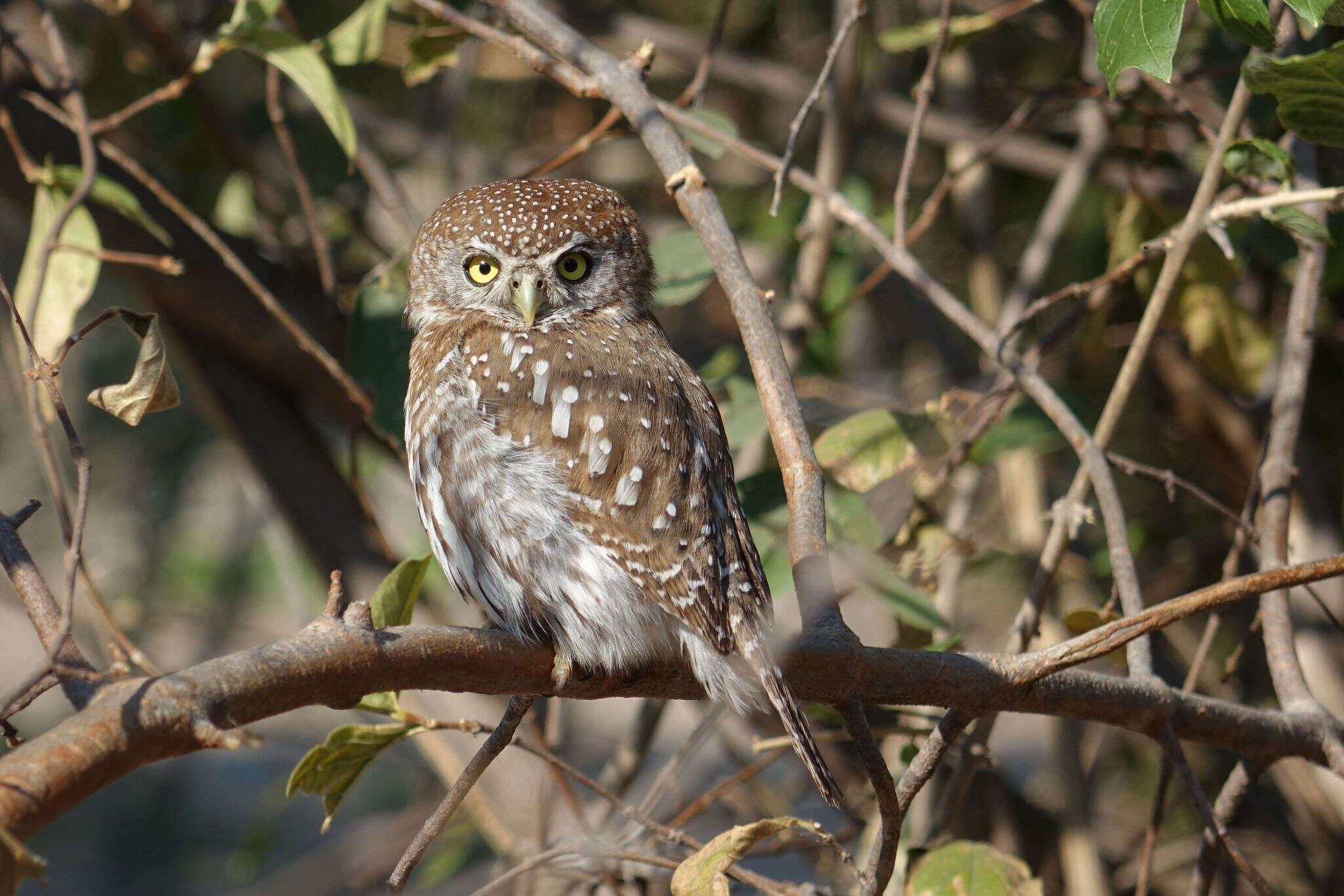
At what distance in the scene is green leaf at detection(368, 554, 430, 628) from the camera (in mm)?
1899

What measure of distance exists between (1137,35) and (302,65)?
64.2 inches

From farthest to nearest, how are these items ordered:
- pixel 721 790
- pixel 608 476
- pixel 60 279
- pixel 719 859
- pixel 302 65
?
pixel 721 790
pixel 60 279
pixel 302 65
pixel 608 476
pixel 719 859

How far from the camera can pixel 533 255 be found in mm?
2510

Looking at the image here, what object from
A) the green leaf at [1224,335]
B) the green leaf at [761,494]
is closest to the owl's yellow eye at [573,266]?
the green leaf at [761,494]

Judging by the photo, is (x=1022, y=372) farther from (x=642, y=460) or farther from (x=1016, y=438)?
(x=642, y=460)

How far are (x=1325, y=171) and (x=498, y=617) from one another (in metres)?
2.45

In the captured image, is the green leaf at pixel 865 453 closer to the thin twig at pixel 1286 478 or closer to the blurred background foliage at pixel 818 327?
the blurred background foliage at pixel 818 327

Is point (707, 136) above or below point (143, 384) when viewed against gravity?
above

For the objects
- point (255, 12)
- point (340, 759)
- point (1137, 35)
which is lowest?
point (340, 759)

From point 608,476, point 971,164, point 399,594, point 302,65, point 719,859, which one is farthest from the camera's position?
point 971,164

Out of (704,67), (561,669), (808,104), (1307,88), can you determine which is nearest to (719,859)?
(561,669)

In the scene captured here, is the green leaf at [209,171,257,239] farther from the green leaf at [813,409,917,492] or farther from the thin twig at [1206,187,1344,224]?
the thin twig at [1206,187,1344,224]

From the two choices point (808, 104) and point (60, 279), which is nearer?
point (808, 104)

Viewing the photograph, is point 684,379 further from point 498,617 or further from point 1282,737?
point 1282,737
